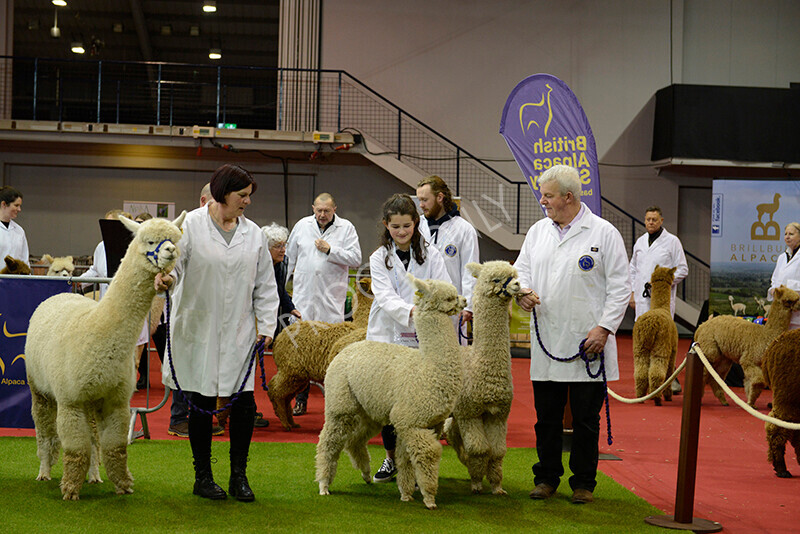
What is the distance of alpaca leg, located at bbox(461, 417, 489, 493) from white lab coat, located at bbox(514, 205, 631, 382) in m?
0.44

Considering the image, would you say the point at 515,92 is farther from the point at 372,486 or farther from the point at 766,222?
the point at 766,222

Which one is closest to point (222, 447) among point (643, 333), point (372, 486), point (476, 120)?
point (372, 486)

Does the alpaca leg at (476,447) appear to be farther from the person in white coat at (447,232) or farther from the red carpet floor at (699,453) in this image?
the person in white coat at (447,232)

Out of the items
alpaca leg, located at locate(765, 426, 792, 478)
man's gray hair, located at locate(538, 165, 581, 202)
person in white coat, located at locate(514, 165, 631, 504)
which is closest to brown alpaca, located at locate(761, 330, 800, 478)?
alpaca leg, located at locate(765, 426, 792, 478)

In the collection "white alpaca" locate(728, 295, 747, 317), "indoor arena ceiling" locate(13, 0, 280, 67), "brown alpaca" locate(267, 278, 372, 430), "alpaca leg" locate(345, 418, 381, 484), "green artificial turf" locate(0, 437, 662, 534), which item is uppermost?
"indoor arena ceiling" locate(13, 0, 280, 67)

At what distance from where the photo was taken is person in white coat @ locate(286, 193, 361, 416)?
732cm

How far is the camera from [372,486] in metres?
4.61

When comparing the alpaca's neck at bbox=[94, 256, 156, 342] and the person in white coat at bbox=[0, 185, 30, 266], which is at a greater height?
the person in white coat at bbox=[0, 185, 30, 266]

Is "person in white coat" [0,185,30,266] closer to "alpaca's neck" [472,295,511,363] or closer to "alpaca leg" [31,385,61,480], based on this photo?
"alpaca leg" [31,385,61,480]

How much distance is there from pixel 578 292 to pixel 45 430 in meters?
3.06

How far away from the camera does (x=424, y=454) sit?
3.97 metres

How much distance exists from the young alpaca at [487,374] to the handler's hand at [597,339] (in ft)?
1.43

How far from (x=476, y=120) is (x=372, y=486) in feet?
42.1

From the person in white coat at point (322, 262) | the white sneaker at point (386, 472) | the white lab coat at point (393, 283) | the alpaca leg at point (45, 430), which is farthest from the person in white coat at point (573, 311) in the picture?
the person in white coat at point (322, 262)
